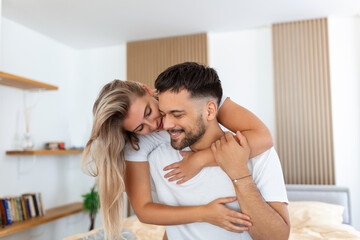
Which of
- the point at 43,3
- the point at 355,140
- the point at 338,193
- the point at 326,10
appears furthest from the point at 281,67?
the point at 43,3

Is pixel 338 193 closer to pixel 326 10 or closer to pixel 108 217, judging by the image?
pixel 326 10

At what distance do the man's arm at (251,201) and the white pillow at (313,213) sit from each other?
7.01ft

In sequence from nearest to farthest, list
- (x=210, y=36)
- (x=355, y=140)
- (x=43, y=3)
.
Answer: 1. (x=43, y=3)
2. (x=355, y=140)
3. (x=210, y=36)

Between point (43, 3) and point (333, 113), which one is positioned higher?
point (43, 3)

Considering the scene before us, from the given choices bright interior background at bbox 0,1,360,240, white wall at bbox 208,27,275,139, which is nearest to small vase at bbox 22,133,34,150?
bright interior background at bbox 0,1,360,240

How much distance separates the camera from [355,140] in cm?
380

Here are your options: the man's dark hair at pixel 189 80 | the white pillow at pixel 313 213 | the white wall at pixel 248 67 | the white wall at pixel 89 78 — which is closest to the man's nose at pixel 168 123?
the man's dark hair at pixel 189 80

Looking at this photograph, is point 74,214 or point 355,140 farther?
point 74,214

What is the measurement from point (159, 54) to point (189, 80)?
332 centimetres

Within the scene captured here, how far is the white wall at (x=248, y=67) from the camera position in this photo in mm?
4094

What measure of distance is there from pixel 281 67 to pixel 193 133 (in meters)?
3.05

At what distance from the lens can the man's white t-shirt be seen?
114cm

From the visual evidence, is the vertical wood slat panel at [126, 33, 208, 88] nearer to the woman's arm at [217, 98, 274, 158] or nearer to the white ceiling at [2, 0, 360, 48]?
the white ceiling at [2, 0, 360, 48]

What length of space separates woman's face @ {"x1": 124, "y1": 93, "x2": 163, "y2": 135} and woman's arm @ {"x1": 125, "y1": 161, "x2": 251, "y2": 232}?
0.18 metres
